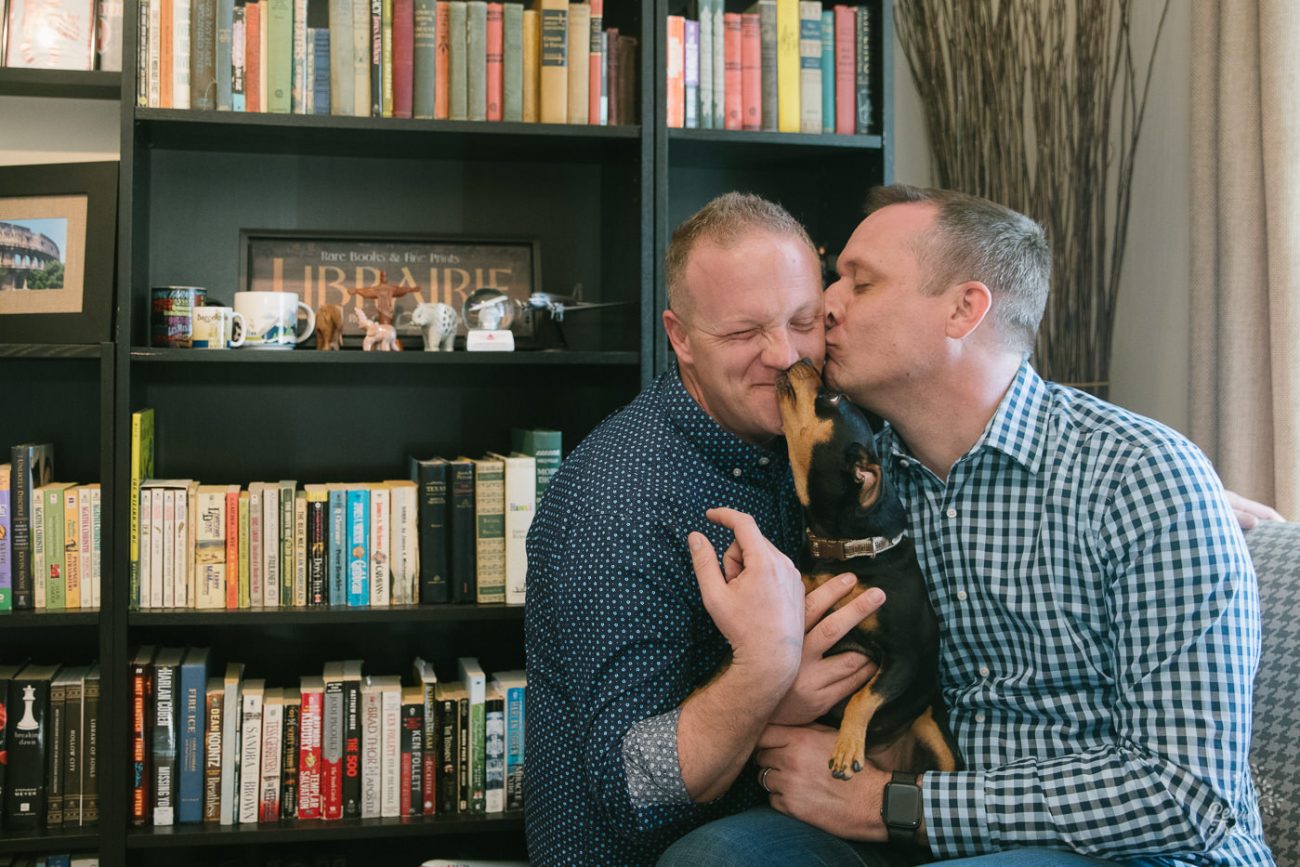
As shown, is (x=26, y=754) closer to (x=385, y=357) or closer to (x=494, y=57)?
(x=385, y=357)

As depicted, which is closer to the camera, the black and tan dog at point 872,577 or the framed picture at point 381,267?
the black and tan dog at point 872,577

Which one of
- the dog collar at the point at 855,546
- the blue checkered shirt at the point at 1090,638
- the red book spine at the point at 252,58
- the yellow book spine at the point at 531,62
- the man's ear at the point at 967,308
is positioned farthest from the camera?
the yellow book spine at the point at 531,62

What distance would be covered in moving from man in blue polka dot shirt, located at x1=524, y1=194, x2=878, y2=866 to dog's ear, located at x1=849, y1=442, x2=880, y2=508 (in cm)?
11

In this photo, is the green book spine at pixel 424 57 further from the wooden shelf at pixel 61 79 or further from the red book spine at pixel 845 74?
the red book spine at pixel 845 74

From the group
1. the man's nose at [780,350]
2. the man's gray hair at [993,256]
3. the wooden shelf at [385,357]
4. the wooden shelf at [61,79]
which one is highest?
the wooden shelf at [61,79]

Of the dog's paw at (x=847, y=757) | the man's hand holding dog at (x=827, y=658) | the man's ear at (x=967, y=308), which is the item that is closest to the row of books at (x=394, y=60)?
the man's ear at (x=967, y=308)

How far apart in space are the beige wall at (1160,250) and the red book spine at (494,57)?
1.35m

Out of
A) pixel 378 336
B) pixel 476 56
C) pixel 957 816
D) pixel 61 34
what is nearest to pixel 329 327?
pixel 378 336

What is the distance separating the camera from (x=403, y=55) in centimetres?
222

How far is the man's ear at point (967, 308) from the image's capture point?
1500 millimetres

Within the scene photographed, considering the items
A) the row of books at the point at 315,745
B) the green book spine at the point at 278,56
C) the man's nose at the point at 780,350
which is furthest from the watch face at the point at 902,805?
the green book spine at the point at 278,56

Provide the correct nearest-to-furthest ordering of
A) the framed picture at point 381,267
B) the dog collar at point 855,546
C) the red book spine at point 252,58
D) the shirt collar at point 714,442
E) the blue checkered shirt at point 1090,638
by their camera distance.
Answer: the blue checkered shirt at point 1090,638 → the dog collar at point 855,546 → the shirt collar at point 714,442 → the red book spine at point 252,58 → the framed picture at point 381,267

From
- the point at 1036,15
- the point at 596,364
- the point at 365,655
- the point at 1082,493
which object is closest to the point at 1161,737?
the point at 1082,493

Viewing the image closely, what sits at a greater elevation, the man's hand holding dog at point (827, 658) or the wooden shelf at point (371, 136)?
the wooden shelf at point (371, 136)
